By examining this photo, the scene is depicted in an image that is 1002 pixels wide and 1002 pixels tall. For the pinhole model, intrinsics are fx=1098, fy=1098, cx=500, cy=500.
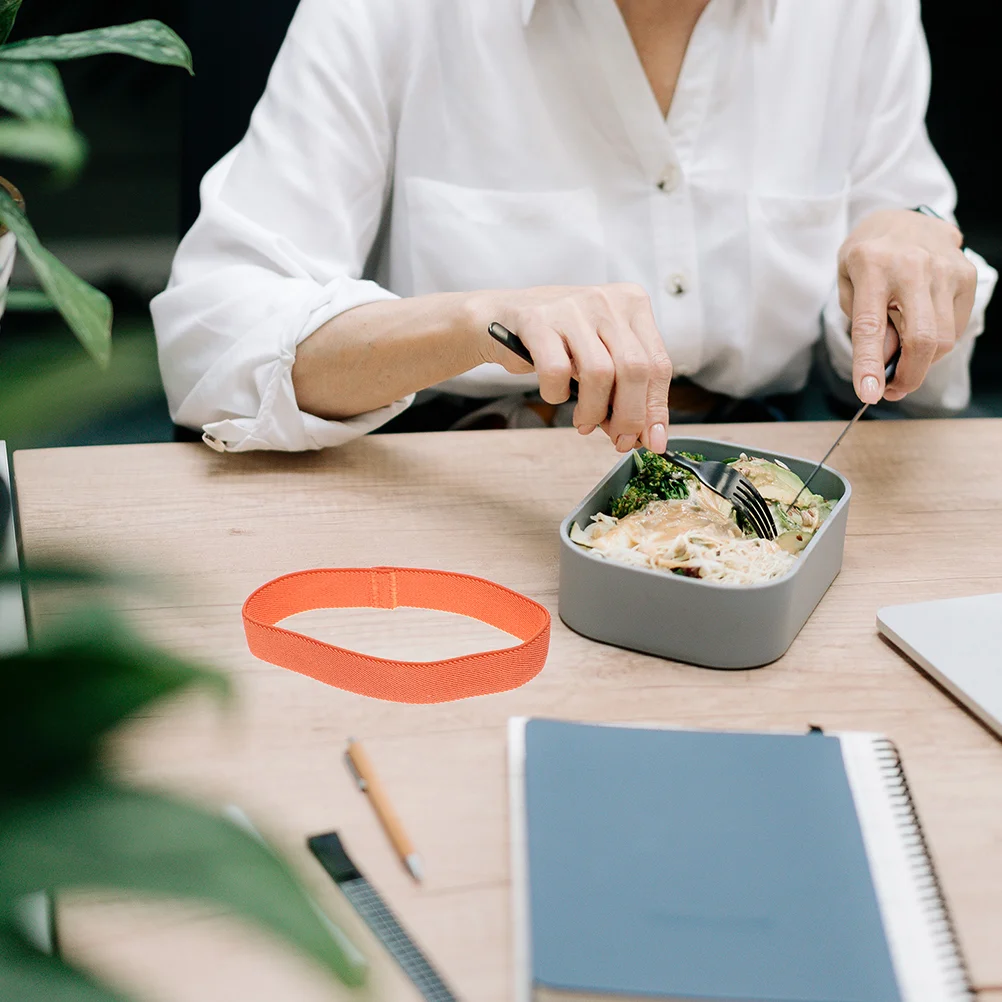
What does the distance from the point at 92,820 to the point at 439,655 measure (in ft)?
1.86

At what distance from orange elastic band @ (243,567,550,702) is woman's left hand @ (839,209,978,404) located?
0.41 meters

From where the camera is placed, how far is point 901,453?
3.83ft

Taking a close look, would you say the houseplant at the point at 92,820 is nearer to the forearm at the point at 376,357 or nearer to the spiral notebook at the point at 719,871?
the spiral notebook at the point at 719,871

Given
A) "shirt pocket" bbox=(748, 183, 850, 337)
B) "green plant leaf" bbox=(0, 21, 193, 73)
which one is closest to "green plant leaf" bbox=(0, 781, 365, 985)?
"green plant leaf" bbox=(0, 21, 193, 73)

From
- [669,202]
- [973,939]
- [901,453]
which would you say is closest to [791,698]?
[973,939]

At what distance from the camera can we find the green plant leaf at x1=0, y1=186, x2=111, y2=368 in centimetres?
35

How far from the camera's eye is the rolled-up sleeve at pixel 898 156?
1443 mm

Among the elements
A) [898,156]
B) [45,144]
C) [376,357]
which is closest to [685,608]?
[376,357]

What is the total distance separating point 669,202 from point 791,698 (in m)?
0.76

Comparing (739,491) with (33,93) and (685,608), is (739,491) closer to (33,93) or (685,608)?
(685,608)

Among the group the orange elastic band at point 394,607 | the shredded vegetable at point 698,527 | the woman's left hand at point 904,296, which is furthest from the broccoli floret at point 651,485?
the woman's left hand at point 904,296

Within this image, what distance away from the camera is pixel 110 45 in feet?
2.01

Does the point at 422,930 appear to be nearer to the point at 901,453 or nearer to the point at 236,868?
the point at 236,868

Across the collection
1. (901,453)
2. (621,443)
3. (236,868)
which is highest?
(236,868)
